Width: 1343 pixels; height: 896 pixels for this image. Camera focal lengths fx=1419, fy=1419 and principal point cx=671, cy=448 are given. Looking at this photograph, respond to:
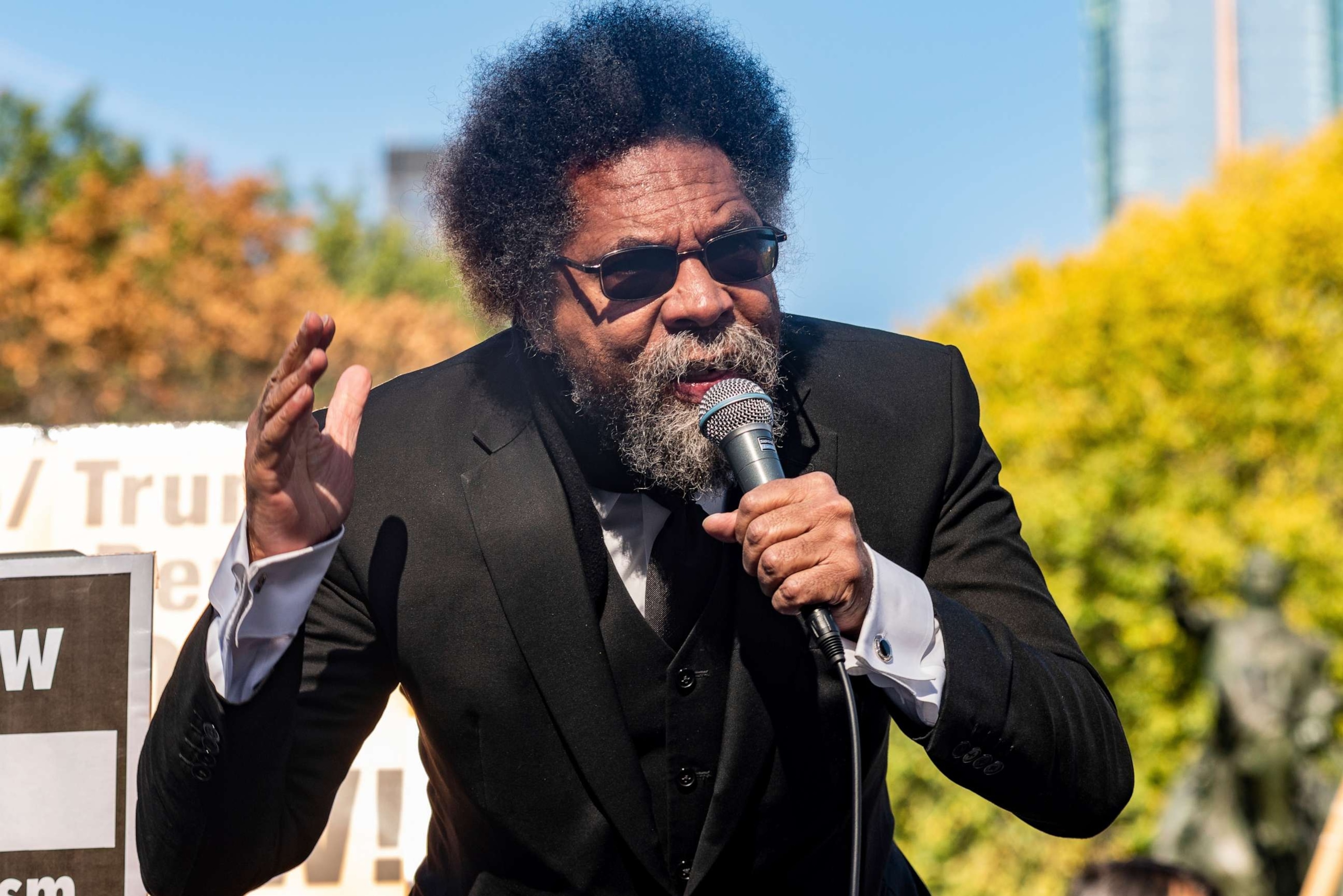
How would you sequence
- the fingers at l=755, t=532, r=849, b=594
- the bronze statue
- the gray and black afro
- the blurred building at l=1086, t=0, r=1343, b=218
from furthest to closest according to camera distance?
the blurred building at l=1086, t=0, r=1343, b=218 → the bronze statue → the gray and black afro → the fingers at l=755, t=532, r=849, b=594

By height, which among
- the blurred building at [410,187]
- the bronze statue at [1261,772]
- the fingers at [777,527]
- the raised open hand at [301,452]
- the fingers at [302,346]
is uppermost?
the blurred building at [410,187]

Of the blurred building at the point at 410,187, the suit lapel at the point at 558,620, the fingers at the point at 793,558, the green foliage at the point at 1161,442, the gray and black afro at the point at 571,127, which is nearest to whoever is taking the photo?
the fingers at the point at 793,558

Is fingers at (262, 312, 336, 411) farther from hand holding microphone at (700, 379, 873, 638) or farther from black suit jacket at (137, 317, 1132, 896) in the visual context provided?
hand holding microphone at (700, 379, 873, 638)

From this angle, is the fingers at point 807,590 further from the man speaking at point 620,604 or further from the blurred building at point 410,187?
the blurred building at point 410,187

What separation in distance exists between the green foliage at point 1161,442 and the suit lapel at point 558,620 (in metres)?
8.02

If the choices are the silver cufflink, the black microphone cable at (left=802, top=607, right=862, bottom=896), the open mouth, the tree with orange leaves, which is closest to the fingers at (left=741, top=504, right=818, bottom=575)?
the black microphone cable at (left=802, top=607, right=862, bottom=896)

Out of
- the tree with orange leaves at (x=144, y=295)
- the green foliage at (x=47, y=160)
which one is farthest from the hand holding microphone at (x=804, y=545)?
the green foliage at (x=47, y=160)

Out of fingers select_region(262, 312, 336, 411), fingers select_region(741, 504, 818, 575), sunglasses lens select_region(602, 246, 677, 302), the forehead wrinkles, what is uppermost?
the forehead wrinkles

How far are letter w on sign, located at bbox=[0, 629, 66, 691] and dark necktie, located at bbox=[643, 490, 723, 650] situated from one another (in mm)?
1148

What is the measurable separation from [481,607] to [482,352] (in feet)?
2.12

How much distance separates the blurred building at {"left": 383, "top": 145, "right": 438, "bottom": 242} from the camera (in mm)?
3275

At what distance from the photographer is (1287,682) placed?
10000mm

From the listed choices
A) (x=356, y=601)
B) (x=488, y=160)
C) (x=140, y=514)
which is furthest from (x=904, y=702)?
(x=140, y=514)

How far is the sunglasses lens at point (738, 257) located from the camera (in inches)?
94.6
